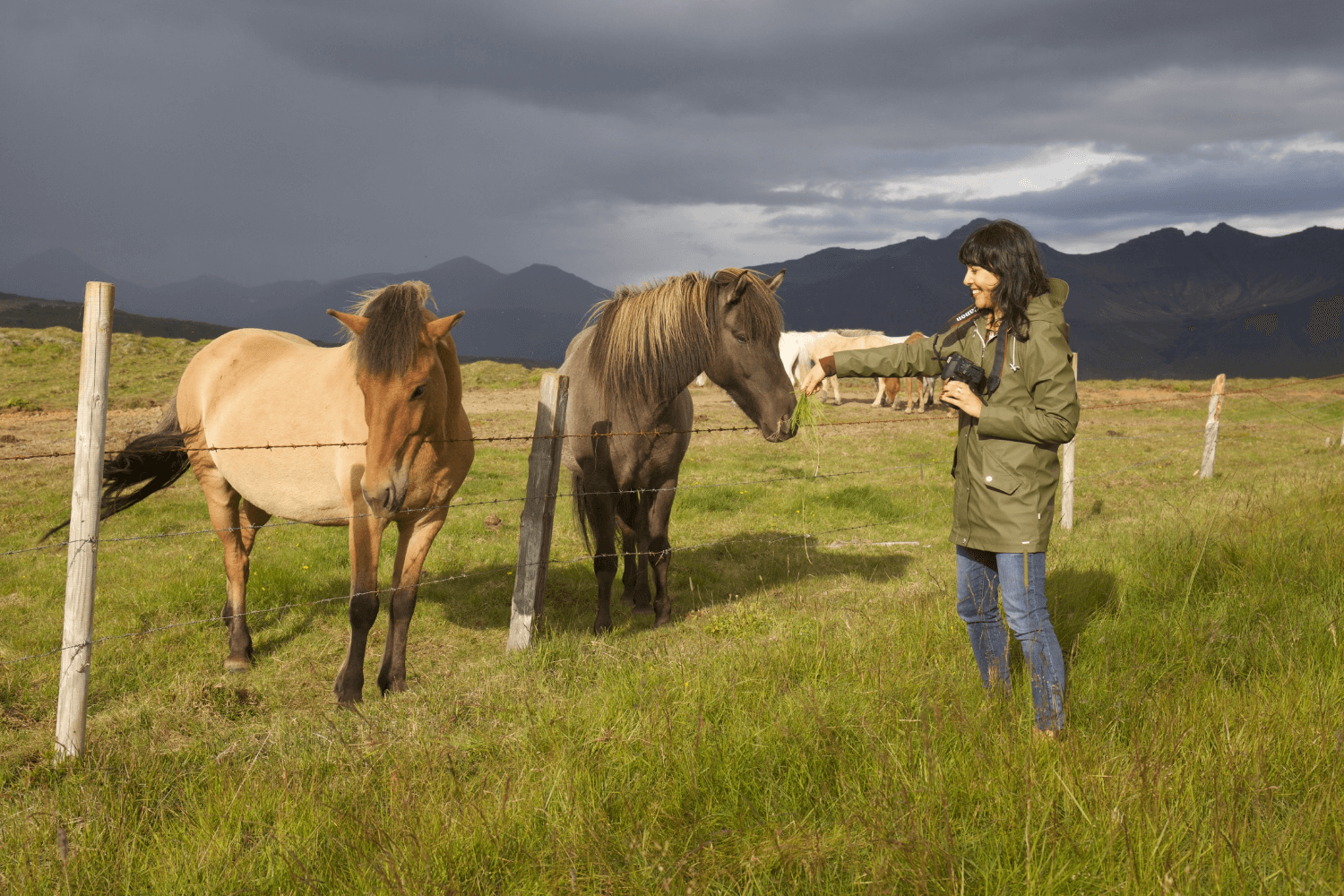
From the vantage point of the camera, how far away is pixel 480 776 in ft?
8.00

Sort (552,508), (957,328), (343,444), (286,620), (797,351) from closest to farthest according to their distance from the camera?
1. (957,328)
2. (343,444)
3. (552,508)
4. (286,620)
5. (797,351)

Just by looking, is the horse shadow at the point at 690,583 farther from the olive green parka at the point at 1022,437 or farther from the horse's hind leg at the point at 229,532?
the olive green parka at the point at 1022,437

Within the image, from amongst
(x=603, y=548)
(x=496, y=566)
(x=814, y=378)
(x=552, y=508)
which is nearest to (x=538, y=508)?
(x=552, y=508)

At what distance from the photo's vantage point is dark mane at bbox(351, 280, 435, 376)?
3605 mm

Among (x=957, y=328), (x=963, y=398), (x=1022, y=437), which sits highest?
(x=957, y=328)

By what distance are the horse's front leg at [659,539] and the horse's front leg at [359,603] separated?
201cm

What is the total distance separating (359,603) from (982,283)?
361 cm

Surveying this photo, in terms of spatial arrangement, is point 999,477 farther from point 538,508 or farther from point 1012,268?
point 538,508

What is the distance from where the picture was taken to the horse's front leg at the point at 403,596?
4.27 m

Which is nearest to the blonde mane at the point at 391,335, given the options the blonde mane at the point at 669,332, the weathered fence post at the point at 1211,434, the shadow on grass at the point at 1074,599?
the blonde mane at the point at 669,332

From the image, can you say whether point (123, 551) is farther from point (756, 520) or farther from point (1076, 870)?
point (1076, 870)

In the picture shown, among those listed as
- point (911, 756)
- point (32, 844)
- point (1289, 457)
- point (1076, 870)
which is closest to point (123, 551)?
point (32, 844)

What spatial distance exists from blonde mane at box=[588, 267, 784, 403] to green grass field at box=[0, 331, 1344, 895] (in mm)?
1750

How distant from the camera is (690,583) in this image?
18.4ft
